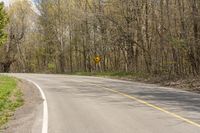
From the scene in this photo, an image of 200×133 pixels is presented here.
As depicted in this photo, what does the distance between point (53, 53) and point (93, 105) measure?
5893cm

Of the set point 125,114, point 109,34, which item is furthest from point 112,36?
point 125,114

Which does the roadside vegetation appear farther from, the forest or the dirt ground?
the dirt ground

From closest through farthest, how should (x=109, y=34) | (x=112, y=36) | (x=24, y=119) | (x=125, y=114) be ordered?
(x=24, y=119) → (x=125, y=114) → (x=112, y=36) → (x=109, y=34)

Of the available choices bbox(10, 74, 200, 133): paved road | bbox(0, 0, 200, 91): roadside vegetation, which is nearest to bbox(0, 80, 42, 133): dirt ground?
bbox(10, 74, 200, 133): paved road

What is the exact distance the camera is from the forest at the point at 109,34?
35.2 meters

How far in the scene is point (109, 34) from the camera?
50250mm

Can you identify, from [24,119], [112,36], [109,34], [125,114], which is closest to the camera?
[24,119]

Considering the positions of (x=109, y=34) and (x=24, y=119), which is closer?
(x=24, y=119)

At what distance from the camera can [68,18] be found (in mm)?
64500

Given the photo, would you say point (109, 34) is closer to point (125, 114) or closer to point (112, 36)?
point (112, 36)

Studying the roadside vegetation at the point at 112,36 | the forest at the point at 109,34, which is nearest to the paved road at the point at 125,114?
the roadside vegetation at the point at 112,36

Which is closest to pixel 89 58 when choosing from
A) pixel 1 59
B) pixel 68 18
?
pixel 68 18

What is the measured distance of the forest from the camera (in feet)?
116

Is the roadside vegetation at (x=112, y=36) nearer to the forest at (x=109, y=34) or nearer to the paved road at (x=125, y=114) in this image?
the forest at (x=109, y=34)
